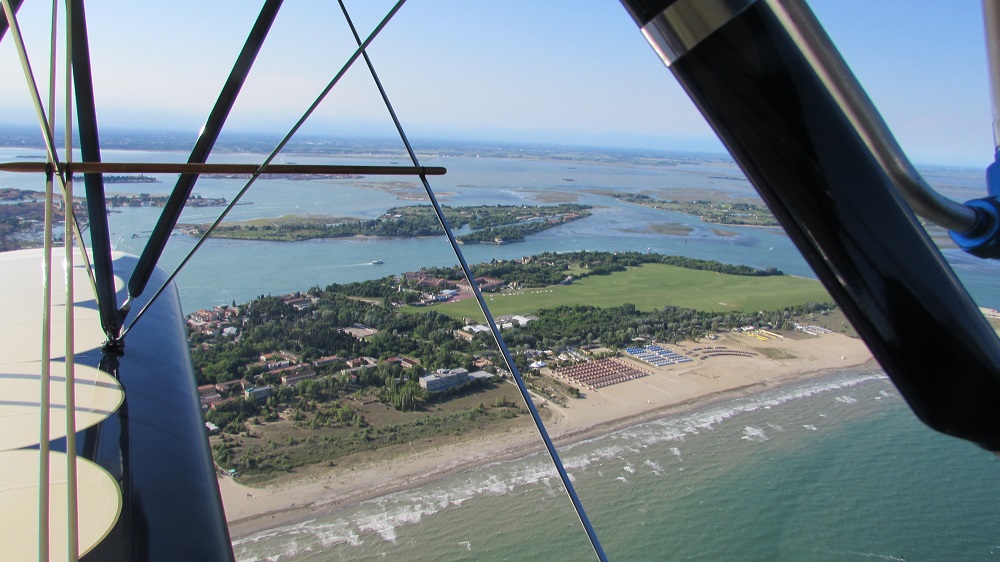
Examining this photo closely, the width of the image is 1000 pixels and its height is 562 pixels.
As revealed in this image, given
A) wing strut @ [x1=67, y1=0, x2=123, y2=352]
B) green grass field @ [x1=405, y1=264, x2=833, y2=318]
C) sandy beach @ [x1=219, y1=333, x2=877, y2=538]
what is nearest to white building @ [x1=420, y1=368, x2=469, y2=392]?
sandy beach @ [x1=219, y1=333, x2=877, y2=538]

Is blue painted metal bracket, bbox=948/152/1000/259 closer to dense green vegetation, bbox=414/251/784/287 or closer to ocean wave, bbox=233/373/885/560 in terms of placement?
ocean wave, bbox=233/373/885/560

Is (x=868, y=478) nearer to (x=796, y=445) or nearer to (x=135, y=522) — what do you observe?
(x=796, y=445)

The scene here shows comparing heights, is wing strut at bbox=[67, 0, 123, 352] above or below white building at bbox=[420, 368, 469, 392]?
above

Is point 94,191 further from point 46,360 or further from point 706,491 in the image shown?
point 706,491

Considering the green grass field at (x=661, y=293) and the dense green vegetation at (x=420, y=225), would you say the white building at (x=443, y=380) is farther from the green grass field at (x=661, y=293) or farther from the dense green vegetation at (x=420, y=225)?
the dense green vegetation at (x=420, y=225)

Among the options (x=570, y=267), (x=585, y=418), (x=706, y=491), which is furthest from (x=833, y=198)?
(x=570, y=267)

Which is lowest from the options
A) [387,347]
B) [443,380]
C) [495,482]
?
[495,482]

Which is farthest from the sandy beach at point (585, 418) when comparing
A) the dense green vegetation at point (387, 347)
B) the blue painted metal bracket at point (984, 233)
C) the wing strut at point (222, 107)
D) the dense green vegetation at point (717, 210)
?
the dense green vegetation at point (717, 210)
